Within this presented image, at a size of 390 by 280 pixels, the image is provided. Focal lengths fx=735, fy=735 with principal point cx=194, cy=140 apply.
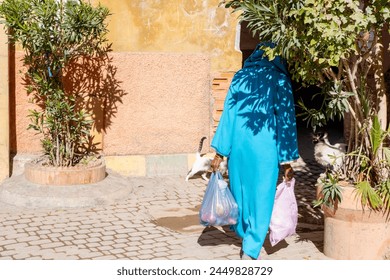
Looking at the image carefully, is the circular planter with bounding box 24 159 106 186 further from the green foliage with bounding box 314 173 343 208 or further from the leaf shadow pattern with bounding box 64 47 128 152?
the green foliage with bounding box 314 173 343 208

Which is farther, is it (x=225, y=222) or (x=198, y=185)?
(x=198, y=185)

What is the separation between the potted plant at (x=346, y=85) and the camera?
551 cm

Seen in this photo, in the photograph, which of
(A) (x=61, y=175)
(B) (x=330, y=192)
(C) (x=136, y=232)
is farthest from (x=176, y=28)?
(B) (x=330, y=192)

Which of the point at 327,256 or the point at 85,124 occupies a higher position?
the point at 85,124

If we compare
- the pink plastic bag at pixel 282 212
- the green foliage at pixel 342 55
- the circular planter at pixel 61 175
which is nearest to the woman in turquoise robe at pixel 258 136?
the pink plastic bag at pixel 282 212

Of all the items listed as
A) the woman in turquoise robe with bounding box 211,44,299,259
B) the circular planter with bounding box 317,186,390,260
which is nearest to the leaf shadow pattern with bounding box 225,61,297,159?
the woman in turquoise robe with bounding box 211,44,299,259

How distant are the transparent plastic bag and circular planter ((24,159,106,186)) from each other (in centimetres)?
255

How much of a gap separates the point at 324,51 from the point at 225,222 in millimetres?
1663

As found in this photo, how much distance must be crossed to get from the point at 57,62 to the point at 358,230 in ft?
13.1

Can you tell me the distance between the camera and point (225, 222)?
619 centimetres

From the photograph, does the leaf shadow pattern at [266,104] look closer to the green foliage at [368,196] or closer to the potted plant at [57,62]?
the green foliage at [368,196]

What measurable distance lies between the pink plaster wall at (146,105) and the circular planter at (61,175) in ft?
2.47
